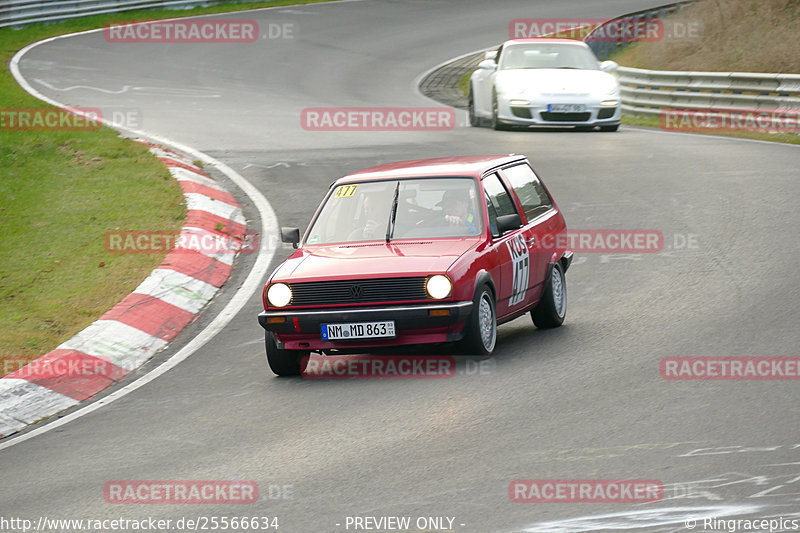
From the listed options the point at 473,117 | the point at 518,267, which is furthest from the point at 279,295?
the point at 473,117

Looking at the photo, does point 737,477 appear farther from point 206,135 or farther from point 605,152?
point 206,135

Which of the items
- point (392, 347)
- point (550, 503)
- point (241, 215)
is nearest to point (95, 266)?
point (241, 215)

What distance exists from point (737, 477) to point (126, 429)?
12.6 feet

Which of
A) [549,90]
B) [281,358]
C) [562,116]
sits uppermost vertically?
[281,358]

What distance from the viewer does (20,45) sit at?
3225 cm

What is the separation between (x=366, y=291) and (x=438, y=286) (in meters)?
0.50

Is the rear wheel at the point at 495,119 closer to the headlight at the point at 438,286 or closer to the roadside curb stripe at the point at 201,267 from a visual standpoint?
the roadside curb stripe at the point at 201,267

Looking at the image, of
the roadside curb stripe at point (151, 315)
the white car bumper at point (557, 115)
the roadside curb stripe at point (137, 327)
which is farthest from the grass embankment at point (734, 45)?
the roadside curb stripe at point (151, 315)

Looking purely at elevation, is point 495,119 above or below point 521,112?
below

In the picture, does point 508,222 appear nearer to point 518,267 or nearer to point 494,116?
point 518,267

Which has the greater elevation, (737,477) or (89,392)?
(737,477)

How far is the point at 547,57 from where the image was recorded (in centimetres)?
2211

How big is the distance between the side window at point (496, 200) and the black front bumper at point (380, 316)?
1159 millimetres

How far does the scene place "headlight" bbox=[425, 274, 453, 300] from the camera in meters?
8.57
